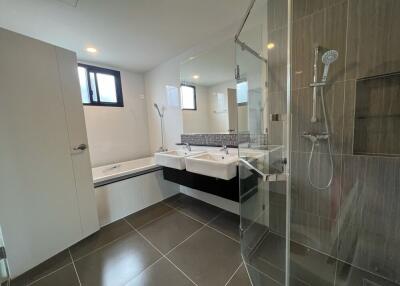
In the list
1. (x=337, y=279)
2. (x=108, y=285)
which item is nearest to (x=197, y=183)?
(x=108, y=285)

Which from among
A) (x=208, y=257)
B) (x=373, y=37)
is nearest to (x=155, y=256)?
(x=208, y=257)

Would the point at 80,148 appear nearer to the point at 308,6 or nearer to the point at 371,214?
the point at 308,6

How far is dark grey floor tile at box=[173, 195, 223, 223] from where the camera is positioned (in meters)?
2.20

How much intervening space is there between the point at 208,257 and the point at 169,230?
1.95 feet

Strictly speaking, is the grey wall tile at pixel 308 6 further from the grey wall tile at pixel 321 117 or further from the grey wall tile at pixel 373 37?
the grey wall tile at pixel 321 117

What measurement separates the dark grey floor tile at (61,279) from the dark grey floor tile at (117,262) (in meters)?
0.04

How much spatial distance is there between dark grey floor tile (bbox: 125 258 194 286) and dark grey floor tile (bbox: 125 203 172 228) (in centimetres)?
73

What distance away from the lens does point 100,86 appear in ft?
9.46

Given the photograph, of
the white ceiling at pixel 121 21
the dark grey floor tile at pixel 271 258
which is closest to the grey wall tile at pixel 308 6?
the white ceiling at pixel 121 21

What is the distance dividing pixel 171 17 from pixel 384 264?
279 centimetres

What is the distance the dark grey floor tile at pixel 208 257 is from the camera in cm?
135

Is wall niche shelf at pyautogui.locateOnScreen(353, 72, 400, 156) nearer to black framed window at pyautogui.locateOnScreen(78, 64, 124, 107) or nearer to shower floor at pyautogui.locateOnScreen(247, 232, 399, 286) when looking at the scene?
shower floor at pyautogui.locateOnScreen(247, 232, 399, 286)

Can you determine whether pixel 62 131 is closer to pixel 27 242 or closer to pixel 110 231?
pixel 27 242

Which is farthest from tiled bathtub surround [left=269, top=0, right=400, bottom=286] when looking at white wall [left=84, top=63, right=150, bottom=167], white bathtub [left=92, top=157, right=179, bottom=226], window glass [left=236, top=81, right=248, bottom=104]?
white wall [left=84, top=63, right=150, bottom=167]
